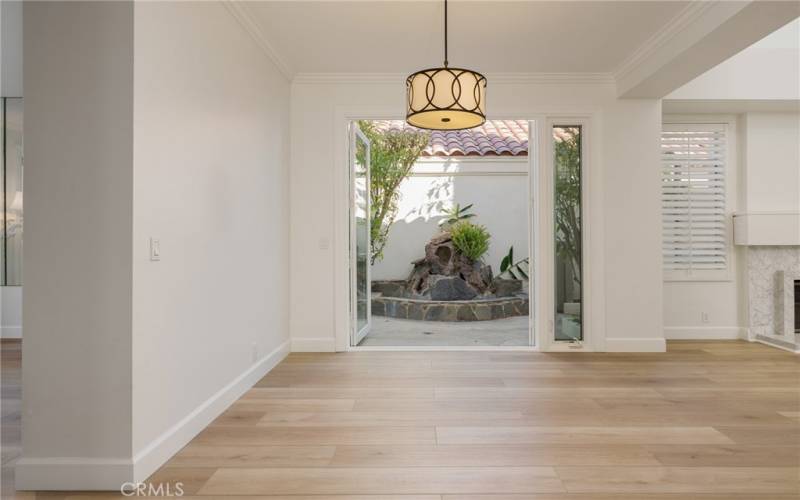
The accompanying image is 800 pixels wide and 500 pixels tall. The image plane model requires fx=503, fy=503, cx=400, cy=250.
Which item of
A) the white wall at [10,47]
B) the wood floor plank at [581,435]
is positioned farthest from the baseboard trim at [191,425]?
the white wall at [10,47]

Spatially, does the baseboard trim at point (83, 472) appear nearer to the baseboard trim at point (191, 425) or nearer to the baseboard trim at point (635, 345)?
the baseboard trim at point (191, 425)

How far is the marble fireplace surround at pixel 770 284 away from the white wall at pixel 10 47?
6.73m

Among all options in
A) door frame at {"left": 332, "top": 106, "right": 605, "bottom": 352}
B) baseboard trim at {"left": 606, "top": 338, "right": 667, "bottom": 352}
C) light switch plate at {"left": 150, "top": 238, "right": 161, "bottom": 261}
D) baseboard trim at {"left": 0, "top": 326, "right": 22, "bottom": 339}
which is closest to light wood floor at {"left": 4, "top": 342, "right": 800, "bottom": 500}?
baseboard trim at {"left": 606, "top": 338, "right": 667, "bottom": 352}

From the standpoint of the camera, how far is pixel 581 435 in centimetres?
266

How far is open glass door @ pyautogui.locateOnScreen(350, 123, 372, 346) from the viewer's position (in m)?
4.94

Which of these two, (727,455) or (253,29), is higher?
(253,29)

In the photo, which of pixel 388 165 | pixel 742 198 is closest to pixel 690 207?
pixel 742 198

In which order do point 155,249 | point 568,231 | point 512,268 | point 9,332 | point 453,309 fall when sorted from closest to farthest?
1. point 155,249
2. point 568,231
3. point 9,332
4. point 453,309
5. point 512,268

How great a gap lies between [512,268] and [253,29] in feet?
20.0

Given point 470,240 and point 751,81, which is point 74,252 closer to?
point 751,81

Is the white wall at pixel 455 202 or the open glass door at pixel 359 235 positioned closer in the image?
the open glass door at pixel 359 235

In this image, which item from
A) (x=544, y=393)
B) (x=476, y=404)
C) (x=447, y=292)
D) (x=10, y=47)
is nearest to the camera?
(x=476, y=404)

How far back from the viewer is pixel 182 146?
2586 mm
